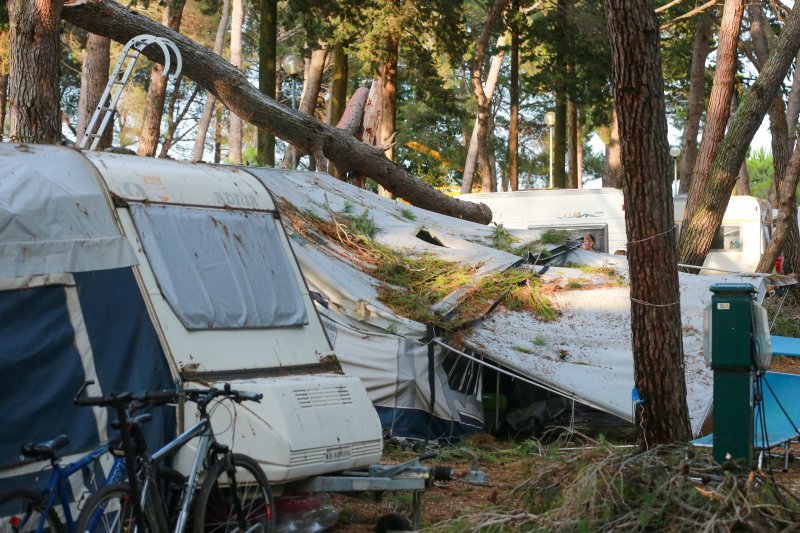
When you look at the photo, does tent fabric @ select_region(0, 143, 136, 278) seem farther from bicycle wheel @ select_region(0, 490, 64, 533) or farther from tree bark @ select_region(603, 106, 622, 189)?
tree bark @ select_region(603, 106, 622, 189)

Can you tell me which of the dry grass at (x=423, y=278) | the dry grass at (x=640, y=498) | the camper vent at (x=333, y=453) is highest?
the dry grass at (x=423, y=278)

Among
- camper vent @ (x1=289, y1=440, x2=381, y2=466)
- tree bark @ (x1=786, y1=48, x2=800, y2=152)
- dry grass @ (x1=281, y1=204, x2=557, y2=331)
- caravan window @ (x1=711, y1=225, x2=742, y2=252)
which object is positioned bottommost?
camper vent @ (x1=289, y1=440, x2=381, y2=466)

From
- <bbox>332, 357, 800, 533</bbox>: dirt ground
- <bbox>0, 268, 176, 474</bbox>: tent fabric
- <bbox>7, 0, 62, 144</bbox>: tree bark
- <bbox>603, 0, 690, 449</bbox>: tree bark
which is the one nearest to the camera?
<bbox>0, 268, 176, 474</bbox>: tent fabric

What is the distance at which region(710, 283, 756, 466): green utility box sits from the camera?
6809 mm

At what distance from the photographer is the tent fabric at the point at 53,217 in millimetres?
5414

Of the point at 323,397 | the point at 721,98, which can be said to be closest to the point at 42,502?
the point at 323,397

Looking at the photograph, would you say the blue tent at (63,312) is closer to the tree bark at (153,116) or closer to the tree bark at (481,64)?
the tree bark at (153,116)

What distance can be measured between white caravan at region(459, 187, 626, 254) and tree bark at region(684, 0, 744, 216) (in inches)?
216

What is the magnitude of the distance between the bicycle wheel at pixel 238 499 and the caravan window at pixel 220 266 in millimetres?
930

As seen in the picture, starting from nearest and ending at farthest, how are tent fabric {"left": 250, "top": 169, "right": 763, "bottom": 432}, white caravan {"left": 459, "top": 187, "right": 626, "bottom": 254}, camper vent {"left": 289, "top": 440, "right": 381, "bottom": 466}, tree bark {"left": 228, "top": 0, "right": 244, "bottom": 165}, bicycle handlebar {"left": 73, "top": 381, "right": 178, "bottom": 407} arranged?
bicycle handlebar {"left": 73, "top": 381, "right": 178, "bottom": 407} < camper vent {"left": 289, "top": 440, "right": 381, "bottom": 466} < tent fabric {"left": 250, "top": 169, "right": 763, "bottom": 432} < white caravan {"left": 459, "top": 187, "right": 626, "bottom": 254} < tree bark {"left": 228, "top": 0, "right": 244, "bottom": 165}

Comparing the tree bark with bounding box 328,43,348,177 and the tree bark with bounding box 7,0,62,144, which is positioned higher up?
the tree bark with bounding box 328,43,348,177

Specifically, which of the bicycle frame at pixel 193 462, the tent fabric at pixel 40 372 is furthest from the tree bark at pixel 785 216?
the tent fabric at pixel 40 372

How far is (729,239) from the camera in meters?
21.4

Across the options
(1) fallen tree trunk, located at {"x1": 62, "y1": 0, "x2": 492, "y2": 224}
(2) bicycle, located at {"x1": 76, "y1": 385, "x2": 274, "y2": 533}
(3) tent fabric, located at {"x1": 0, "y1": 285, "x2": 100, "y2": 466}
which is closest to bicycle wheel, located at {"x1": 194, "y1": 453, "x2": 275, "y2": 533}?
(2) bicycle, located at {"x1": 76, "y1": 385, "x2": 274, "y2": 533}
